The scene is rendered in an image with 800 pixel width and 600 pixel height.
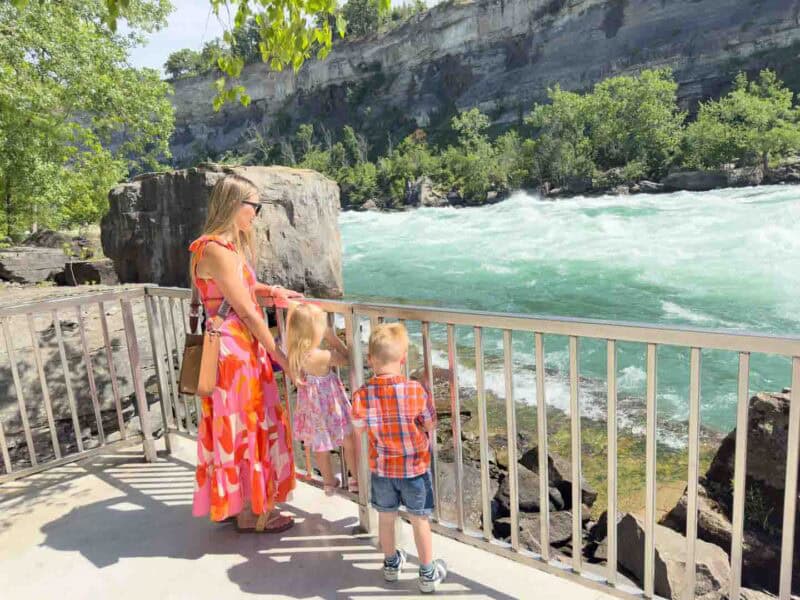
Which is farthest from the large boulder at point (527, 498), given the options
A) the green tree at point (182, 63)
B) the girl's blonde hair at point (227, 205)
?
the green tree at point (182, 63)

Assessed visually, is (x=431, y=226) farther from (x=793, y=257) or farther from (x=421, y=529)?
(x=421, y=529)

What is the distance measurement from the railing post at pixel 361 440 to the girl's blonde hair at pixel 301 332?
17cm

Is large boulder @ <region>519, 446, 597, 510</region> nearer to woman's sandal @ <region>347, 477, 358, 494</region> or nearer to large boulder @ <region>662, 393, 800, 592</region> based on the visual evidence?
large boulder @ <region>662, 393, 800, 592</region>

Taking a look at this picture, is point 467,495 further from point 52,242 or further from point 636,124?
point 636,124

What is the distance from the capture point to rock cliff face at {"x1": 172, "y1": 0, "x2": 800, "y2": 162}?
51562 mm

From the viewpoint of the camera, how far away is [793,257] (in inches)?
583

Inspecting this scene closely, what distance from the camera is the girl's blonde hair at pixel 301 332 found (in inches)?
97.5

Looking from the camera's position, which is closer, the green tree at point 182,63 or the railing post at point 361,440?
the railing post at point 361,440

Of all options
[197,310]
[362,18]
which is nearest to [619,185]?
[197,310]

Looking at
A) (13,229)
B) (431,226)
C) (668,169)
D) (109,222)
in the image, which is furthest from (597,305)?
(668,169)

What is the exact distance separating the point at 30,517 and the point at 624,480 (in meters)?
4.97

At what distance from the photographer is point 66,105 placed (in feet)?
40.4

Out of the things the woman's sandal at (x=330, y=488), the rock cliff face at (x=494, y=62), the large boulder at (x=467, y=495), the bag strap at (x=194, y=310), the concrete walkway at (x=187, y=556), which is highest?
the rock cliff face at (x=494, y=62)

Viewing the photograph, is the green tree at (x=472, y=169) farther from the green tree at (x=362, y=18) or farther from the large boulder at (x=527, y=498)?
the large boulder at (x=527, y=498)
